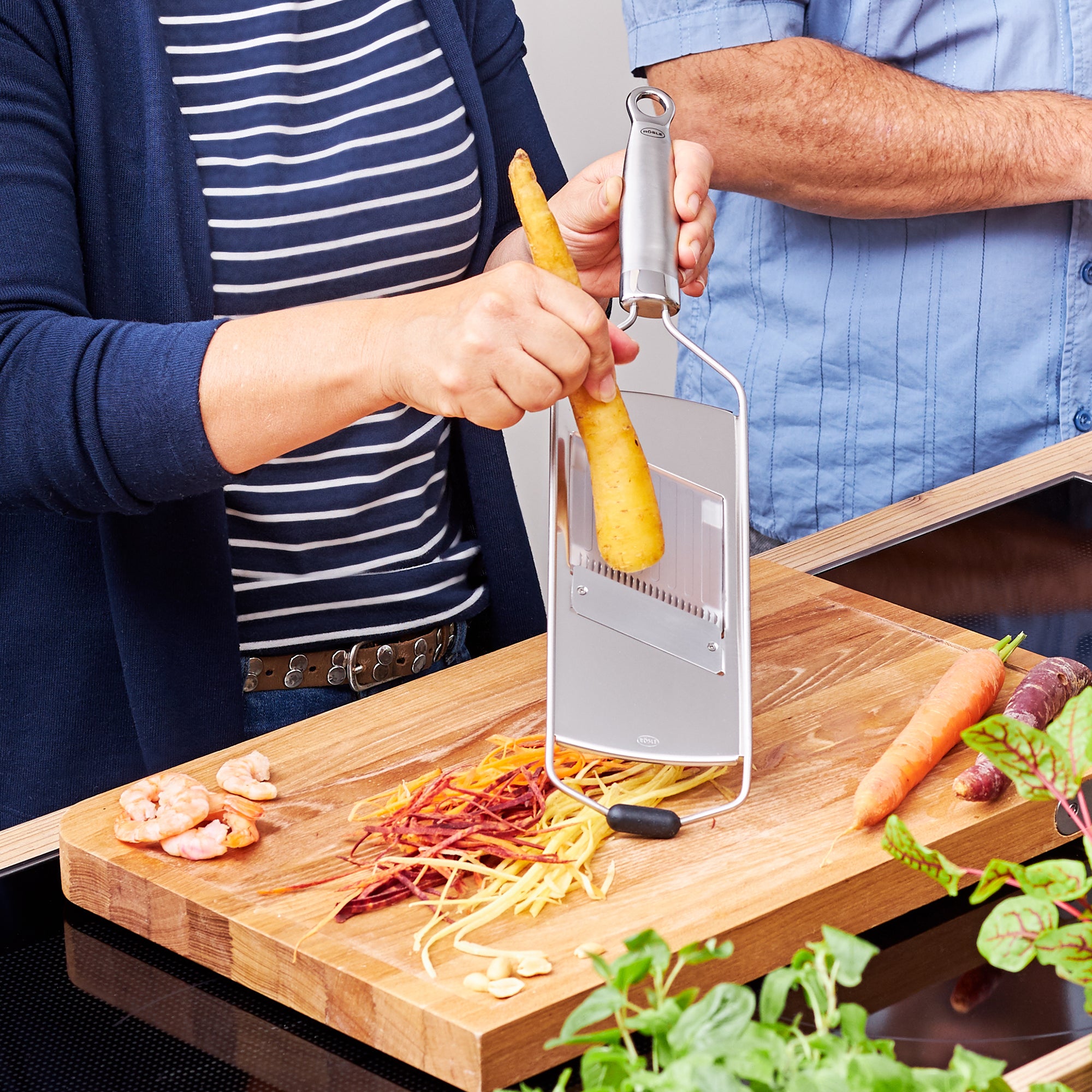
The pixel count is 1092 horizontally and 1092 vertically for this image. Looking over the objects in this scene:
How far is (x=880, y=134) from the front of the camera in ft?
4.88

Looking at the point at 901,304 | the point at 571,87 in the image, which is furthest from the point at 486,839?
the point at 571,87

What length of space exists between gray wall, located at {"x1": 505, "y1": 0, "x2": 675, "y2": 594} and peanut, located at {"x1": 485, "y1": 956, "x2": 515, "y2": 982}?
2120mm

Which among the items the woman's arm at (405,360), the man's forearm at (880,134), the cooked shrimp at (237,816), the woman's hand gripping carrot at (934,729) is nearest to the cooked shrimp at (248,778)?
the cooked shrimp at (237,816)

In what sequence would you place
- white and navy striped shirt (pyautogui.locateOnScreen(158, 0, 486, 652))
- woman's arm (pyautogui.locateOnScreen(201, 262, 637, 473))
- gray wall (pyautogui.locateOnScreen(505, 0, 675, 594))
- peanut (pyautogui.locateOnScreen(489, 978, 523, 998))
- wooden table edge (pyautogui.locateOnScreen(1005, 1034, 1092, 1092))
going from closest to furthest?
wooden table edge (pyautogui.locateOnScreen(1005, 1034, 1092, 1092)), peanut (pyautogui.locateOnScreen(489, 978, 523, 998)), woman's arm (pyautogui.locateOnScreen(201, 262, 637, 473)), white and navy striped shirt (pyautogui.locateOnScreen(158, 0, 486, 652)), gray wall (pyautogui.locateOnScreen(505, 0, 675, 594))

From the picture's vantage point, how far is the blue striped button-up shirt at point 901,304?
4.96 ft

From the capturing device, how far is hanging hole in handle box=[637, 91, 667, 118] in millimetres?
1085

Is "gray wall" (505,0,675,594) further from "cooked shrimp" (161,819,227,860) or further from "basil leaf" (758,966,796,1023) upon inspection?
"basil leaf" (758,966,796,1023)

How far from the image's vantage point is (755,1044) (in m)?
0.43

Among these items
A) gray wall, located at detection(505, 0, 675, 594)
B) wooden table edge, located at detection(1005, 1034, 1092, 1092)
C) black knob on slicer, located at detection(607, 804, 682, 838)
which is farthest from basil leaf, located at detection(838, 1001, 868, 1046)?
gray wall, located at detection(505, 0, 675, 594)

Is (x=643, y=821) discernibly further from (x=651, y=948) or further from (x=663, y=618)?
(x=651, y=948)

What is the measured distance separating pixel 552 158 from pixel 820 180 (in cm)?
31

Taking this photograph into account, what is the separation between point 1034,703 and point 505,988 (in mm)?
494

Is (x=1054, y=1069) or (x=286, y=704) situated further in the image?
(x=286, y=704)

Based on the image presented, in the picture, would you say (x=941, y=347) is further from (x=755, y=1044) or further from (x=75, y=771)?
(x=755, y=1044)
